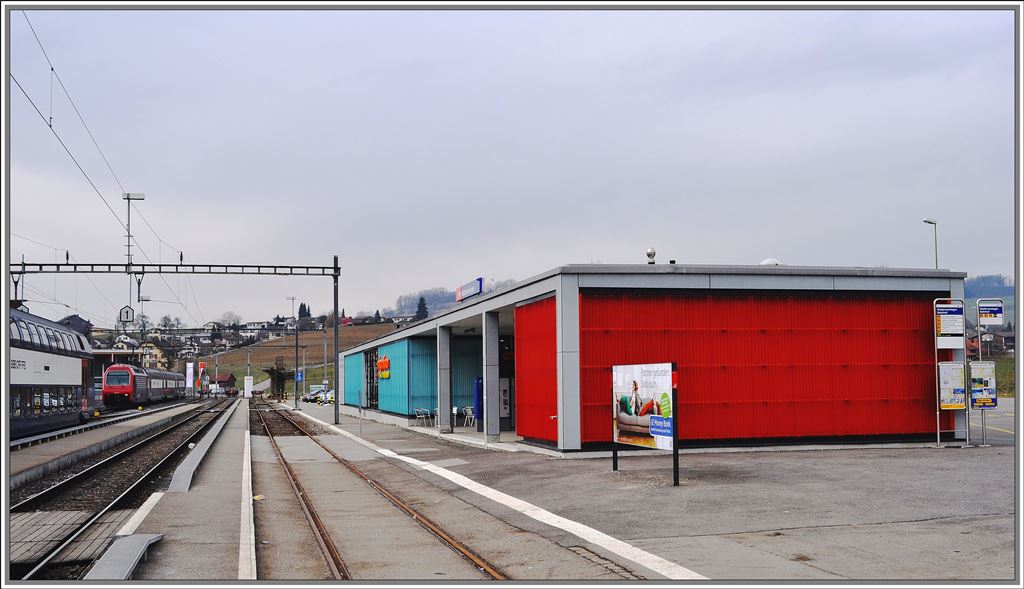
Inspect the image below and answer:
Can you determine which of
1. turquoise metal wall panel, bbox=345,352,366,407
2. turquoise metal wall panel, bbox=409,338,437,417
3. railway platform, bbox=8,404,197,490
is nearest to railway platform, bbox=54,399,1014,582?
railway platform, bbox=8,404,197,490

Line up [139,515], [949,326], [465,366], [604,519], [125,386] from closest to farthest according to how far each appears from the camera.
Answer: [604,519]
[139,515]
[949,326]
[465,366]
[125,386]

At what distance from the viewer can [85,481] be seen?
70.2 ft

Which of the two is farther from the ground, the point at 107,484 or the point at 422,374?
the point at 422,374

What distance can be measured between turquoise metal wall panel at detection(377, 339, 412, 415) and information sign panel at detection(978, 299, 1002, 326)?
82.9ft

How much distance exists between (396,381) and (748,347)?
25.3 metres

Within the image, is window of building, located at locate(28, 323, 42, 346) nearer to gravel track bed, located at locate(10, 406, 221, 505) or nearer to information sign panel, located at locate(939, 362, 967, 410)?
gravel track bed, located at locate(10, 406, 221, 505)

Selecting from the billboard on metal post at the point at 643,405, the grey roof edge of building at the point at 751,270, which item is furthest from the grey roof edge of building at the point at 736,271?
the billboard on metal post at the point at 643,405

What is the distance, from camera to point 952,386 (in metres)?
23.1

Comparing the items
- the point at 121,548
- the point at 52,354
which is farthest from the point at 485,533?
the point at 52,354

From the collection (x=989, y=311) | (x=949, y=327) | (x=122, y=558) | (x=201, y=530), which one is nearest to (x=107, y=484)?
(x=201, y=530)

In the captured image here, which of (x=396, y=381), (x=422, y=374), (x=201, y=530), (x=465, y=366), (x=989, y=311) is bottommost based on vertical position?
(x=201, y=530)

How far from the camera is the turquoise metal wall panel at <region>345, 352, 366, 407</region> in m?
64.0

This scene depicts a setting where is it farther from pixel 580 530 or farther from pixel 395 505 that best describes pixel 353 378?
pixel 580 530

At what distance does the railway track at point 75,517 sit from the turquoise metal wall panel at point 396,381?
1629 centimetres
